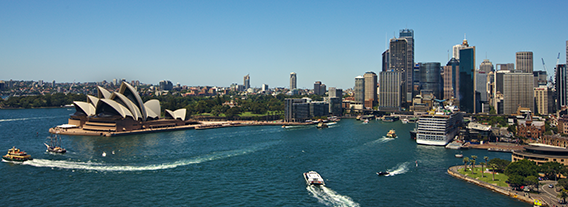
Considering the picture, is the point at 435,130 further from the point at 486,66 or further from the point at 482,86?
the point at 486,66

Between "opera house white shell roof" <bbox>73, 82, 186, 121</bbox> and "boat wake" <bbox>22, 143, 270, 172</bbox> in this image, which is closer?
"boat wake" <bbox>22, 143, 270, 172</bbox>

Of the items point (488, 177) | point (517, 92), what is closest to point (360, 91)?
point (517, 92)

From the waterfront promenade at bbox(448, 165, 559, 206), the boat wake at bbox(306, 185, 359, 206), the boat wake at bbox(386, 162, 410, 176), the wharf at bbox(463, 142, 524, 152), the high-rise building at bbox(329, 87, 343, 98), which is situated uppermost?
the high-rise building at bbox(329, 87, 343, 98)

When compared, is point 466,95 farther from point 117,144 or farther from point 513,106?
point 117,144

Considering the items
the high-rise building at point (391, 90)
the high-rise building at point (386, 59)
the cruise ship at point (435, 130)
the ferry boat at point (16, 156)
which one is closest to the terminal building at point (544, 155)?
the cruise ship at point (435, 130)

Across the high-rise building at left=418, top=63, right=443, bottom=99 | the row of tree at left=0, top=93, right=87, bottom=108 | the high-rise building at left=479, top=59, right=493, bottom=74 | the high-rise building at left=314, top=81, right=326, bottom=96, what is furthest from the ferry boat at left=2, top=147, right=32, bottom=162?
the high-rise building at left=479, top=59, right=493, bottom=74

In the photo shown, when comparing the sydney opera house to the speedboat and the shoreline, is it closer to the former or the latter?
the speedboat
